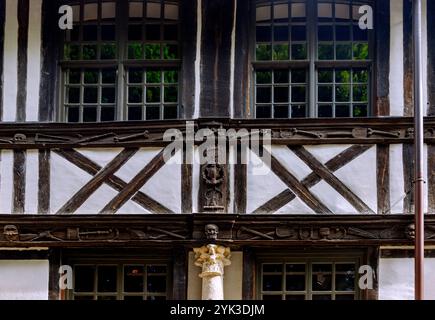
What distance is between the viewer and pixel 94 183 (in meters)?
16.6

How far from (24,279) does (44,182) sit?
1.13m

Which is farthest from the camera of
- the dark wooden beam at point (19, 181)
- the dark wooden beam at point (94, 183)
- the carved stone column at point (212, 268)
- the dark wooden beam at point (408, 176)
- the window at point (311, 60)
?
the window at point (311, 60)

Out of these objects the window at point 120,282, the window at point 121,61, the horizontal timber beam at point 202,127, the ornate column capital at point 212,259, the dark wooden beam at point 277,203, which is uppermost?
the window at point 121,61

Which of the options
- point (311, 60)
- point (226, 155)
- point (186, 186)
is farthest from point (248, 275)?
point (311, 60)

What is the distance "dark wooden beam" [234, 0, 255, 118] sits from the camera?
660 inches

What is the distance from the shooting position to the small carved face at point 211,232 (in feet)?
53.3

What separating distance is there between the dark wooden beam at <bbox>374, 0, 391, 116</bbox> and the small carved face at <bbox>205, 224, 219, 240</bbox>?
7.50 feet

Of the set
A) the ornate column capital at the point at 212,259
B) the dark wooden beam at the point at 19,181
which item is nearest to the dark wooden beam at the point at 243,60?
the ornate column capital at the point at 212,259

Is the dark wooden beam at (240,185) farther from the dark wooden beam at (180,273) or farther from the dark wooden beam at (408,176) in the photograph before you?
the dark wooden beam at (408,176)

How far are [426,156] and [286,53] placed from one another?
6.82ft

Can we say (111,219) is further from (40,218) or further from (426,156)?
(426,156)

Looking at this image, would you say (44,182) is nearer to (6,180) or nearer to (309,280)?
(6,180)

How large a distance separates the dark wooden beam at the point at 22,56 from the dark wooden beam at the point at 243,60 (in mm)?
2475
